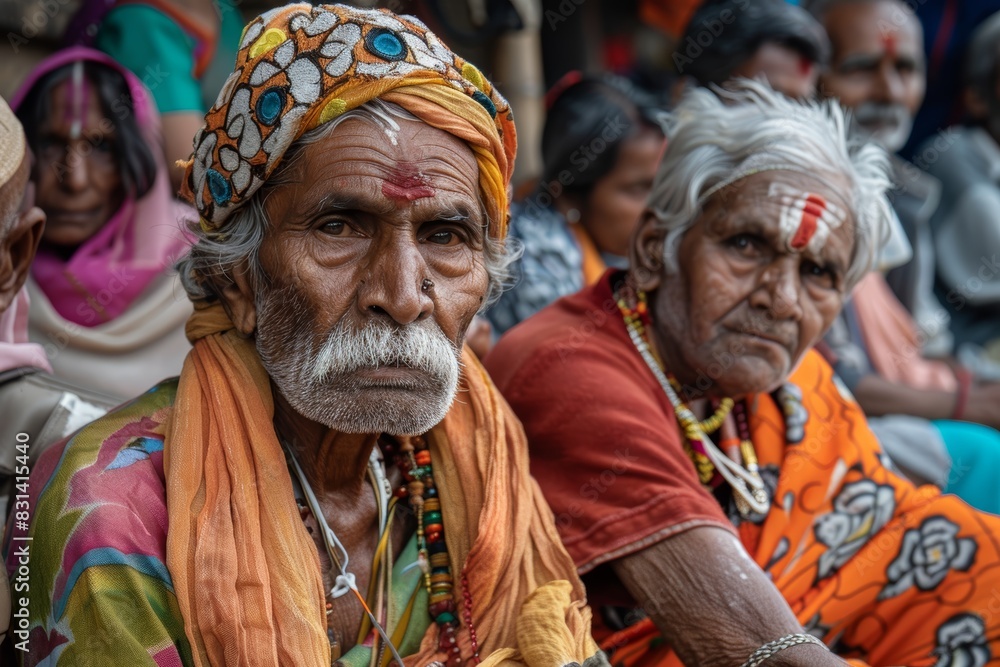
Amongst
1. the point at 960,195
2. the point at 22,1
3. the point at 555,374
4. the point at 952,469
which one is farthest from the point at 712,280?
the point at 960,195

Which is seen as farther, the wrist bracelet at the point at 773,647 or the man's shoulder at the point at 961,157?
the man's shoulder at the point at 961,157

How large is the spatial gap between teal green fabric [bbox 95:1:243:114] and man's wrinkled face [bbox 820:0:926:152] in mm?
3269

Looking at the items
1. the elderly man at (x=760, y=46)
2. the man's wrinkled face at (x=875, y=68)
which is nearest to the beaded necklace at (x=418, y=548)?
the elderly man at (x=760, y=46)

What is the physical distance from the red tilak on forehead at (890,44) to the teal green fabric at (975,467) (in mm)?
2746

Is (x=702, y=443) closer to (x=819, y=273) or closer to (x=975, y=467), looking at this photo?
(x=819, y=273)

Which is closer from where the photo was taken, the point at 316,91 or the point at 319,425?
the point at 316,91

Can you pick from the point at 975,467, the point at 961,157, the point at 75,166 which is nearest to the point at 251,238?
the point at 75,166

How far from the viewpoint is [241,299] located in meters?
2.44

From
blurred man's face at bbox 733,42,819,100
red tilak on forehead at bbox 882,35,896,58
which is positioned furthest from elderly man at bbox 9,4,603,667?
red tilak on forehead at bbox 882,35,896,58

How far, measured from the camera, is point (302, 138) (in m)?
2.31

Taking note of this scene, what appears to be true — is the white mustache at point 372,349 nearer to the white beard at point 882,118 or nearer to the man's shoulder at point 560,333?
the man's shoulder at point 560,333

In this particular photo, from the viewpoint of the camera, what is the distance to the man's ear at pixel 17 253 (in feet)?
8.38

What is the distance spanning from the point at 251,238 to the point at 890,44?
4707 mm

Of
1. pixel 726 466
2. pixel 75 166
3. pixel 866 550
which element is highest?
pixel 75 166
